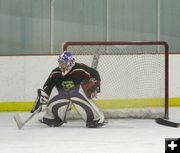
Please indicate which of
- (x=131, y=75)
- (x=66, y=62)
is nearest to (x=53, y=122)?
(x=66, y=62)

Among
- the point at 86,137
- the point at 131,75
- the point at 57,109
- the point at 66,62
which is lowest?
the point at 86,137

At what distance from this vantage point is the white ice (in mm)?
5105

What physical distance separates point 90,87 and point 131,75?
1.19 meters

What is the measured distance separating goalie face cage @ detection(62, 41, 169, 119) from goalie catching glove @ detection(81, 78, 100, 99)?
2.16 feet

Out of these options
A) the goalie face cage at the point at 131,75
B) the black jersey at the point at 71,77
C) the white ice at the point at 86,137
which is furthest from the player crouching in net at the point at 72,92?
the goalie face cage at the point at 131,75

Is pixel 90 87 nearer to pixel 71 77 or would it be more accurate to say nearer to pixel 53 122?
pixel 71 77

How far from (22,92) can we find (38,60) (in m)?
0.48

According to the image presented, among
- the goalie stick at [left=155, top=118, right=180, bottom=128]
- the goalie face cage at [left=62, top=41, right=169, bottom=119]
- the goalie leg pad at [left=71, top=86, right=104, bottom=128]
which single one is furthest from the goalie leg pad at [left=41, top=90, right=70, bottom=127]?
the goalie stick at [left=155, top=118, right=180, bottom=128]

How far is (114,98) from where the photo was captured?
24.4 feet

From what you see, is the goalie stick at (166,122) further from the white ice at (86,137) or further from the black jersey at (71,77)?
the black jersey at (71,77)

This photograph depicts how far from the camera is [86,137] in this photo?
19.3 ft

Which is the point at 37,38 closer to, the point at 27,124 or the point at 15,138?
the point at 27,124

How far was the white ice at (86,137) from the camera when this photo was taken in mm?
5105

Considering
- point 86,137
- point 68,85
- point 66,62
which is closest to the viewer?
point 86,137
